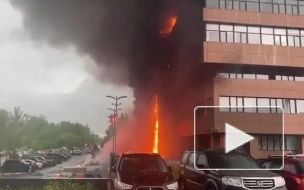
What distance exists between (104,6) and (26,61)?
1.22 metres

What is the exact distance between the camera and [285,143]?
393 centimetres

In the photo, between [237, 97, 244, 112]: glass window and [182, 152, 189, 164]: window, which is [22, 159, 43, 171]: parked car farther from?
[237, 97, 244, 112]: glass window

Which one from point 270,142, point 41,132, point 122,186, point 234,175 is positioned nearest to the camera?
point 41,132

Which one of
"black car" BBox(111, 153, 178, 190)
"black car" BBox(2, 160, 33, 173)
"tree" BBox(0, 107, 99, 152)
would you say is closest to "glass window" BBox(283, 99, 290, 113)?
"black car" BBox(111, 153, 178, 190)

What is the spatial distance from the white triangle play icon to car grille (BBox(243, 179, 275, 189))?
1.68 ft

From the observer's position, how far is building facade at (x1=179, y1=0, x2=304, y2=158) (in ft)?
12.8

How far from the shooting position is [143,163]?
14.5ft

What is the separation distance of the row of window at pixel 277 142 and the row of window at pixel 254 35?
1.10 meters

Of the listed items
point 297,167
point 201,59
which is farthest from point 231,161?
point 201,59

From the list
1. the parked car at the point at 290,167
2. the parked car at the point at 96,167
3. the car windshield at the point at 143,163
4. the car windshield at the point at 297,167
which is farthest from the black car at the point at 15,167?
the car windshield at the point at 297,167

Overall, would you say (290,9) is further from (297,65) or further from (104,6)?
(104,6)

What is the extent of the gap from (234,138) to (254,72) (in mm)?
816

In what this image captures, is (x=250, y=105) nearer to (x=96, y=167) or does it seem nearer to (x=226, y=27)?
(x=226, y=27)

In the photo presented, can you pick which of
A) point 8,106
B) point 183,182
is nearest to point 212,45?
point 183,182
